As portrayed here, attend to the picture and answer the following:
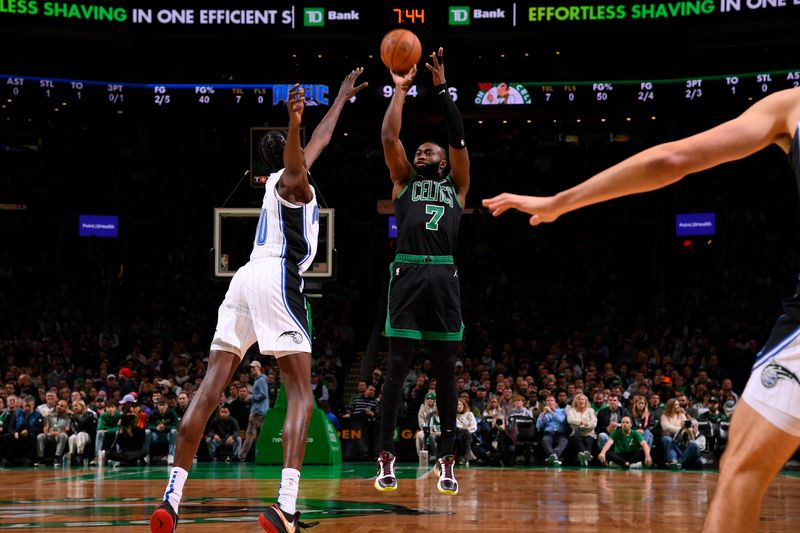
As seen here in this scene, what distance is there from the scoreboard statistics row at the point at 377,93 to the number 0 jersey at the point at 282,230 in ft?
58.4

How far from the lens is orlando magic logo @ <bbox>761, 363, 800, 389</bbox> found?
8.37 feet

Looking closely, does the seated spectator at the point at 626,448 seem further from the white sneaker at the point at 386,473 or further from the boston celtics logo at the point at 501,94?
the boston celtics logo at the point at 501,94

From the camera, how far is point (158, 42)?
24297 mm

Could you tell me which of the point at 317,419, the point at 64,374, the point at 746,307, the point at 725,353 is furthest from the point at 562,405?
the point at 64,374

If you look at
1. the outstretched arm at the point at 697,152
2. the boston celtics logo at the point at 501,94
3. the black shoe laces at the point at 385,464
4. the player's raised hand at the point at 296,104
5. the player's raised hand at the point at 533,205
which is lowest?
the black shoe laces at the point at 385,464

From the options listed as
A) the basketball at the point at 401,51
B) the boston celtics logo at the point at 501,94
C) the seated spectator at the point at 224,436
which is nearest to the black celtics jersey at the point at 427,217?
the basketball at the point at 401,51

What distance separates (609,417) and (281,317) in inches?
441

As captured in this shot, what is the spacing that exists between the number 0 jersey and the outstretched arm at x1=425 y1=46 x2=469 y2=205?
4.50ft

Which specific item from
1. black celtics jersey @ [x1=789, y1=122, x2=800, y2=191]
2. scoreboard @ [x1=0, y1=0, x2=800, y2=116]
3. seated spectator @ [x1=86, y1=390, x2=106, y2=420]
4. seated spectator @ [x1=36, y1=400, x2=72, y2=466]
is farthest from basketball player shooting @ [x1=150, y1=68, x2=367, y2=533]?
scoreboard @ [x1=0, y1=0, x2=800, y2=116]

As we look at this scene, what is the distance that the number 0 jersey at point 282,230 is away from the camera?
17.6 ft

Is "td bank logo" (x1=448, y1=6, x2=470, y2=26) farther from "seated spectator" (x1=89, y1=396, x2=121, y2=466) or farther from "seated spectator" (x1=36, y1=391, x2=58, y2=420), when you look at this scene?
Answer: "seated spectator" (x1=36, y1=391, x2=58, y2=420)

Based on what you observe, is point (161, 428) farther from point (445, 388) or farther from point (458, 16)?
point (458, 16)

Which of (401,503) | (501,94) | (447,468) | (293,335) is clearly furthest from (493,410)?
(293,335)

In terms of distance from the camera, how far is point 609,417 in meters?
15.4
